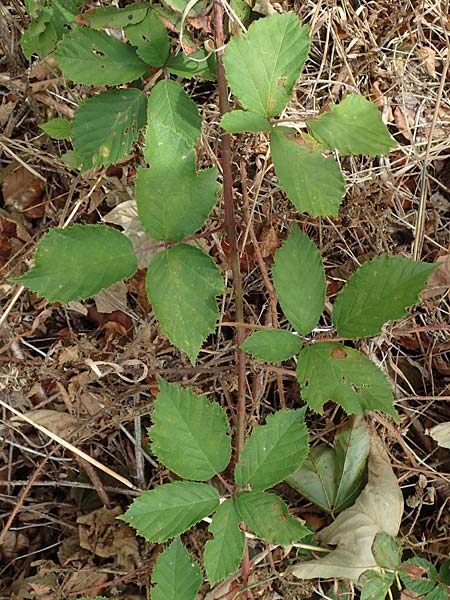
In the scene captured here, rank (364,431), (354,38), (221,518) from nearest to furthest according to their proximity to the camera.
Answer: (221,518), (364,431), (354,38)

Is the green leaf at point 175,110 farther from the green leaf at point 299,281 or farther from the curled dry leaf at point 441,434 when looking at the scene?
the curled dry leaf at point 441,434

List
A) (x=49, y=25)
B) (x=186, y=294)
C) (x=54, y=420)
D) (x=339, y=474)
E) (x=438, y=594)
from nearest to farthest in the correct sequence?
(x=186, y=294) → (x=49, y=25) → (x=438, y=594) → (x=339, y=474) → (x=54, y=420)

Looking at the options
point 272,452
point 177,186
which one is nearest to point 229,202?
point 177,186

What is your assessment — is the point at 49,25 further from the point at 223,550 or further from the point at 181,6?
the point at 223,550

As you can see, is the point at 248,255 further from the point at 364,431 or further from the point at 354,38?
the point at 354,38

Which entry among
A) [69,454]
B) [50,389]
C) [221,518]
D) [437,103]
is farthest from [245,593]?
[437,103]
